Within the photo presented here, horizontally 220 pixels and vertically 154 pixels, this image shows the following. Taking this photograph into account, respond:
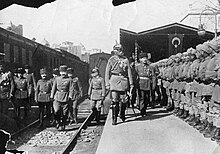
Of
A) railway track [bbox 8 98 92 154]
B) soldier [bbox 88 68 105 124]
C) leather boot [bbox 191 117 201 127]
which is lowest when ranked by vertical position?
railway track [bbox 8 98 92 154]

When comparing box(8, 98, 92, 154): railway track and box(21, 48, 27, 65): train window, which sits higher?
box(21, 48, 27, 65): train window

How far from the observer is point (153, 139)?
4008mm

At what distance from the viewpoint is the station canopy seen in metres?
10.8

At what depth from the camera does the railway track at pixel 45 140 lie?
558cm

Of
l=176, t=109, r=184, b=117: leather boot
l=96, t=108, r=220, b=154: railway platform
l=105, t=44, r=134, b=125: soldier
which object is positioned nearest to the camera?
l=96, t=108, r=220, b=154: railway platform

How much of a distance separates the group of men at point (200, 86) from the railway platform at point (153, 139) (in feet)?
0.58

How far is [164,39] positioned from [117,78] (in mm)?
6349

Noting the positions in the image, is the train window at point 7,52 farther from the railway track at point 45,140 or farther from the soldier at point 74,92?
the railway track at point 45,140

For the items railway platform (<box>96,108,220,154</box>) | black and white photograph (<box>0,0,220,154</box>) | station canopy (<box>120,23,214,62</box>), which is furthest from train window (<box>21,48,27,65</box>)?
railway platform (<box>96,108,220,154</box>)

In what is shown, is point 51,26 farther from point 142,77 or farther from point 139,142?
point 142,77

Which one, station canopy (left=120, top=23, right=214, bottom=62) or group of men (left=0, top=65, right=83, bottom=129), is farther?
station canopy (left=120, top=23, right=214, bottom=62)

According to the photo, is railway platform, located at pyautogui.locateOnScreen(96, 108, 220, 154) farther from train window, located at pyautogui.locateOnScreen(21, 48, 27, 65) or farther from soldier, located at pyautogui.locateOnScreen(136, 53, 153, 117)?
train window, located at pyautogui.locateOnScreen(21, 48, 27, 65)

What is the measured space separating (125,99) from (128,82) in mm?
346

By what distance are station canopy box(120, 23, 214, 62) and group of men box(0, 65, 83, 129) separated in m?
3.54
